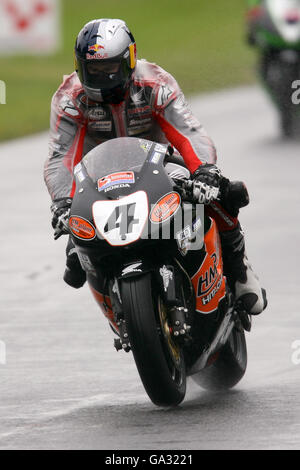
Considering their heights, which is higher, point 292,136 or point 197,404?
point 197,404

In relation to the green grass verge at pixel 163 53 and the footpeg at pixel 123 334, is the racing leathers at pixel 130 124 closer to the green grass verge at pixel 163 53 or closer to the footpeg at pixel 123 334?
the footpeg at pixel 123 334

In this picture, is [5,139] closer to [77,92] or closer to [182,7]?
[77,92]

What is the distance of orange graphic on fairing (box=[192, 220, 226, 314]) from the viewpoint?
662 centimetres

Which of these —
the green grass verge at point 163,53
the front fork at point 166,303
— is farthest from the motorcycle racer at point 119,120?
the green grass verge at point 163,53

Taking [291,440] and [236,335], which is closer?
[291,440]

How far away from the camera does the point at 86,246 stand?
20.6 ft

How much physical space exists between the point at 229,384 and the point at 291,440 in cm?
135

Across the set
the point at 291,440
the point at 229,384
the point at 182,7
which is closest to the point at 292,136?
the point at 229,384

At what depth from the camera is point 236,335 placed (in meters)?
7.27

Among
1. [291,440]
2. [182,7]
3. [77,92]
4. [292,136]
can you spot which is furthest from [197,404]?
[182,7]
